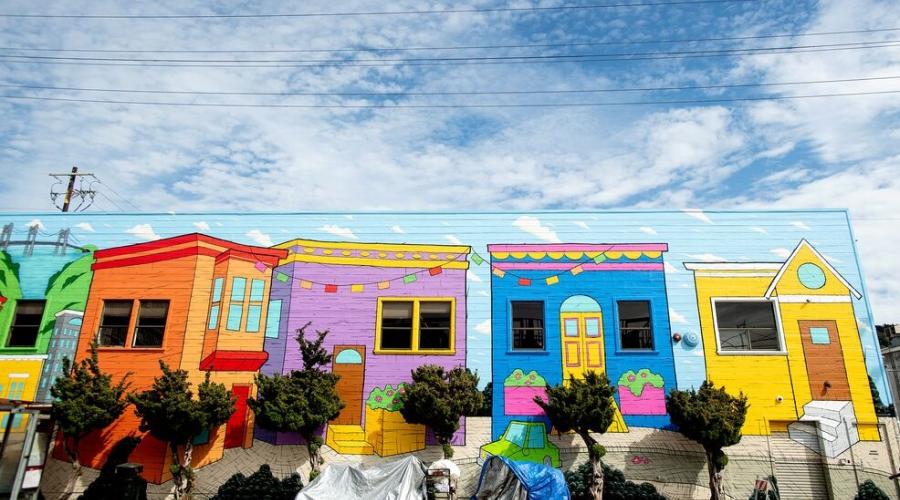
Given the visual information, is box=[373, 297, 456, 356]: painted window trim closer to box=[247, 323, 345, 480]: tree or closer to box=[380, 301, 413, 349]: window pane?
box=[380, 301, 413, 349]: window pane

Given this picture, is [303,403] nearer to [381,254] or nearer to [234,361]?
[234,361]

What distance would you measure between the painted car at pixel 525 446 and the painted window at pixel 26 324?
13380mm

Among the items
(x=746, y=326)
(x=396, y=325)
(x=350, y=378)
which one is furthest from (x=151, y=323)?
(x=746, y=326)

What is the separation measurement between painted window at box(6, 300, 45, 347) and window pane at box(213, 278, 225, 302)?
518 cm

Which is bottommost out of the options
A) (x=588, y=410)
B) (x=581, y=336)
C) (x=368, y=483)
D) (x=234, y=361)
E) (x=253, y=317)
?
(x=368, y=483)

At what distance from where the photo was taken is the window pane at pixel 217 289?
1759 cm

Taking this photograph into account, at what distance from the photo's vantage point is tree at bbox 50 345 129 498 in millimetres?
15203

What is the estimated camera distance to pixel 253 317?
57.5 ft

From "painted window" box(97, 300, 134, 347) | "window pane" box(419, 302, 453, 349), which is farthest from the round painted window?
"painted window" box(97, 300, 134, 347)

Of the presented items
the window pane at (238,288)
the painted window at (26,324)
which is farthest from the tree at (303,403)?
the painted window at (26,324)

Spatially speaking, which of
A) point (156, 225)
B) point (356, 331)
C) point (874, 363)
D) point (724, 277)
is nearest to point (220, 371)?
point (356, 331)

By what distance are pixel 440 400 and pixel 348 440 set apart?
3.12m

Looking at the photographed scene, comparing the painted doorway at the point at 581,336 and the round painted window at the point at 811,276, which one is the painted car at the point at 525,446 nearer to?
the painted doorway at the point at 581,336

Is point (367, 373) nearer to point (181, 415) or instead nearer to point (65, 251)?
point (181, 415)
